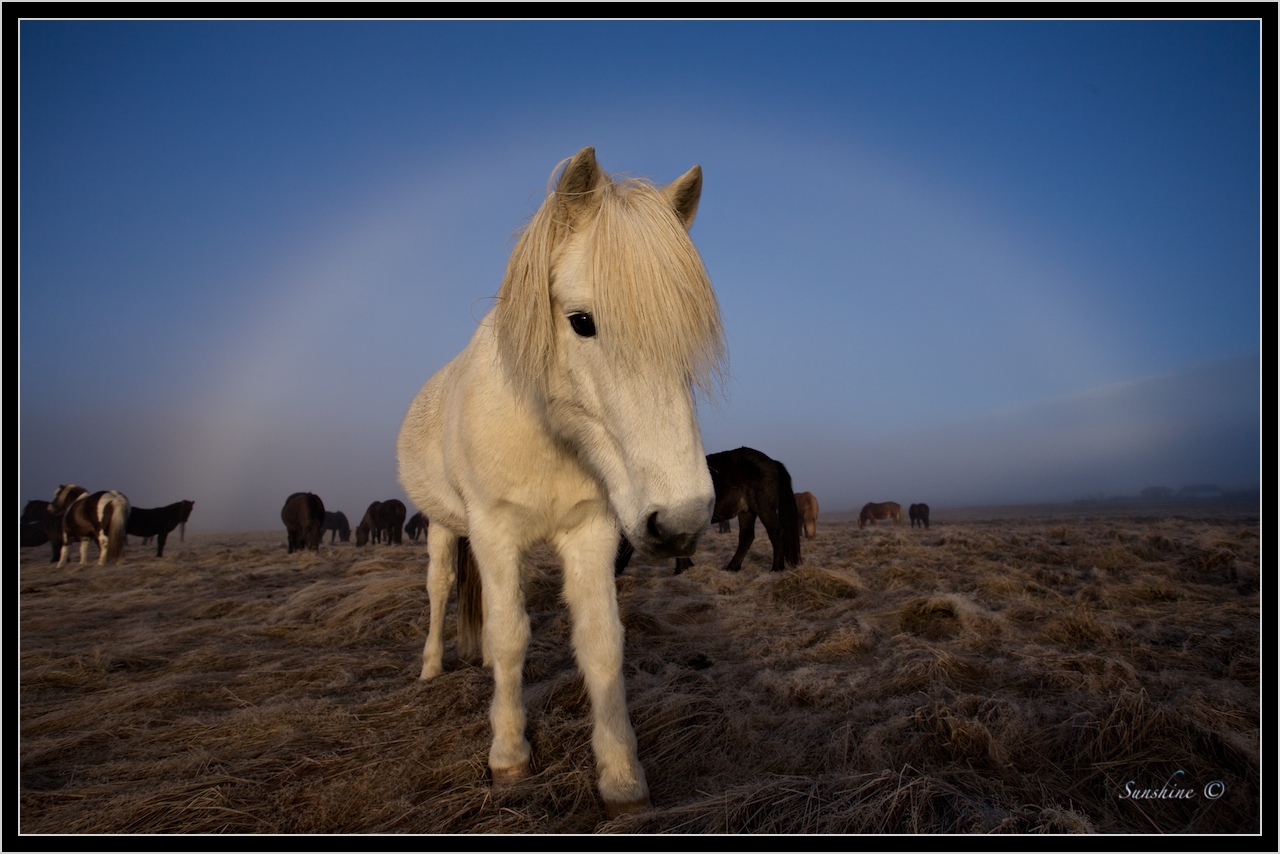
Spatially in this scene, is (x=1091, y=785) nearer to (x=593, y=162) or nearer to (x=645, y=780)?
(x=645, y=780)

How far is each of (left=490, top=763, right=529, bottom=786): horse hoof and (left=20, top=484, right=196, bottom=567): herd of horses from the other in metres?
17.5

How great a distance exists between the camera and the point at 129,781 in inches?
101

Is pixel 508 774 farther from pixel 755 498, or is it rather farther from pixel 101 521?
pixel 101 521

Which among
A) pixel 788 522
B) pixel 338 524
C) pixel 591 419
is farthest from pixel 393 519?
pixel 591 419

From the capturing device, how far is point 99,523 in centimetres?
1534

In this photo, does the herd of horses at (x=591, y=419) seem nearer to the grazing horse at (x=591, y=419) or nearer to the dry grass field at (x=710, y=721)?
the grazing horse at (x=591, y=419)

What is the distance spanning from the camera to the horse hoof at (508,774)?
8.12 ft

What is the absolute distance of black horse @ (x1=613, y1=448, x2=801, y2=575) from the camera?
941 cm

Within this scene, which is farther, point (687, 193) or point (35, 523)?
point (35, 523)

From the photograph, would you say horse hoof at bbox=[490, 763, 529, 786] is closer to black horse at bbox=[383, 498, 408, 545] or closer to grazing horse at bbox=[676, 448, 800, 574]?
grazing horse at bbox=[676, 448, 800, 574]

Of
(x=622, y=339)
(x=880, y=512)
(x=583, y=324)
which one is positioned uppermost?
(x=583, y=324)

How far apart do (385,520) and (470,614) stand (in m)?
21.4
